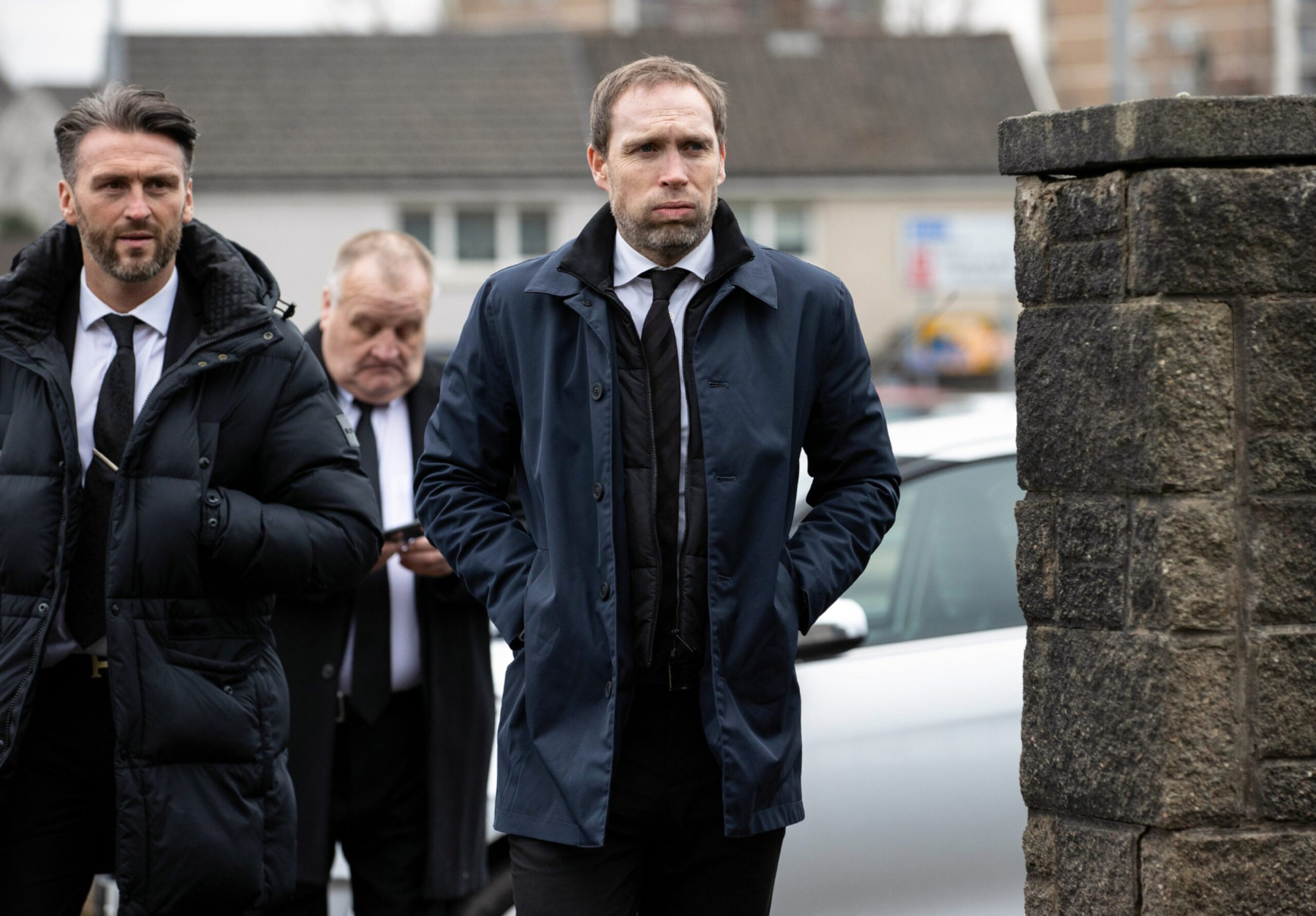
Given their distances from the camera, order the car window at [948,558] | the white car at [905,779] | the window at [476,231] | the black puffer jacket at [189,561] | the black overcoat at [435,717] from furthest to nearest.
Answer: the window at [476,231]
the car window at [948,558]
the white car at [905,779]
the black overcoat at [435,717]
the black puffer jacket at [189,561]

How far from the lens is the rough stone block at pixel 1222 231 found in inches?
118

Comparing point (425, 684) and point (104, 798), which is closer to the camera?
point (104, 798)

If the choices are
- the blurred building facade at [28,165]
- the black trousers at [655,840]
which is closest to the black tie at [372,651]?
the black trousers at [655,840]

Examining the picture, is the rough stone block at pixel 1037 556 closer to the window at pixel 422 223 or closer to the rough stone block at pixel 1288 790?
the rough stone block at pixel 1288 790

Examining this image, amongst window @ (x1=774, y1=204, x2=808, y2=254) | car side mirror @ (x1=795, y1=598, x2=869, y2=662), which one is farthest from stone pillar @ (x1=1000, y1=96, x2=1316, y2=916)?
window @ (x1=774, y1=204, x2=808, y2=254)

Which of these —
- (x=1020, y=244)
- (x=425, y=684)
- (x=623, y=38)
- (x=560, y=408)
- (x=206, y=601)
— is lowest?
(x=425, y=684)

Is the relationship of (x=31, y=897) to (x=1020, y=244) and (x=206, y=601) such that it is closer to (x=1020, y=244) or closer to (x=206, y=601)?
(x=206, y=601)

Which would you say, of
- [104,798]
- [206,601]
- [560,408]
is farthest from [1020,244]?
[104,798]

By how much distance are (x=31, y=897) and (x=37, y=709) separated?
1.21 feet

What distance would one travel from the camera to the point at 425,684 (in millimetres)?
4281

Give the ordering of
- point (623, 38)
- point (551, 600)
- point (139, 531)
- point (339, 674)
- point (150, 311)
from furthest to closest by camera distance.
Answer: point (623, 38) < point (339, 674) < point (150, 311) < point (139, 531) < point (551, 600)

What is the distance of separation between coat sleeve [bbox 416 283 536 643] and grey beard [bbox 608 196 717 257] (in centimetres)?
30

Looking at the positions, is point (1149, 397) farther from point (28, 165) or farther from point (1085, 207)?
point (28, 165)

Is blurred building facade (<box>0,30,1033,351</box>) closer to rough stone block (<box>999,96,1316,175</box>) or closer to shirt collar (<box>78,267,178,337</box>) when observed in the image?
shirt collar (<box>78,267,178,337</box>)
